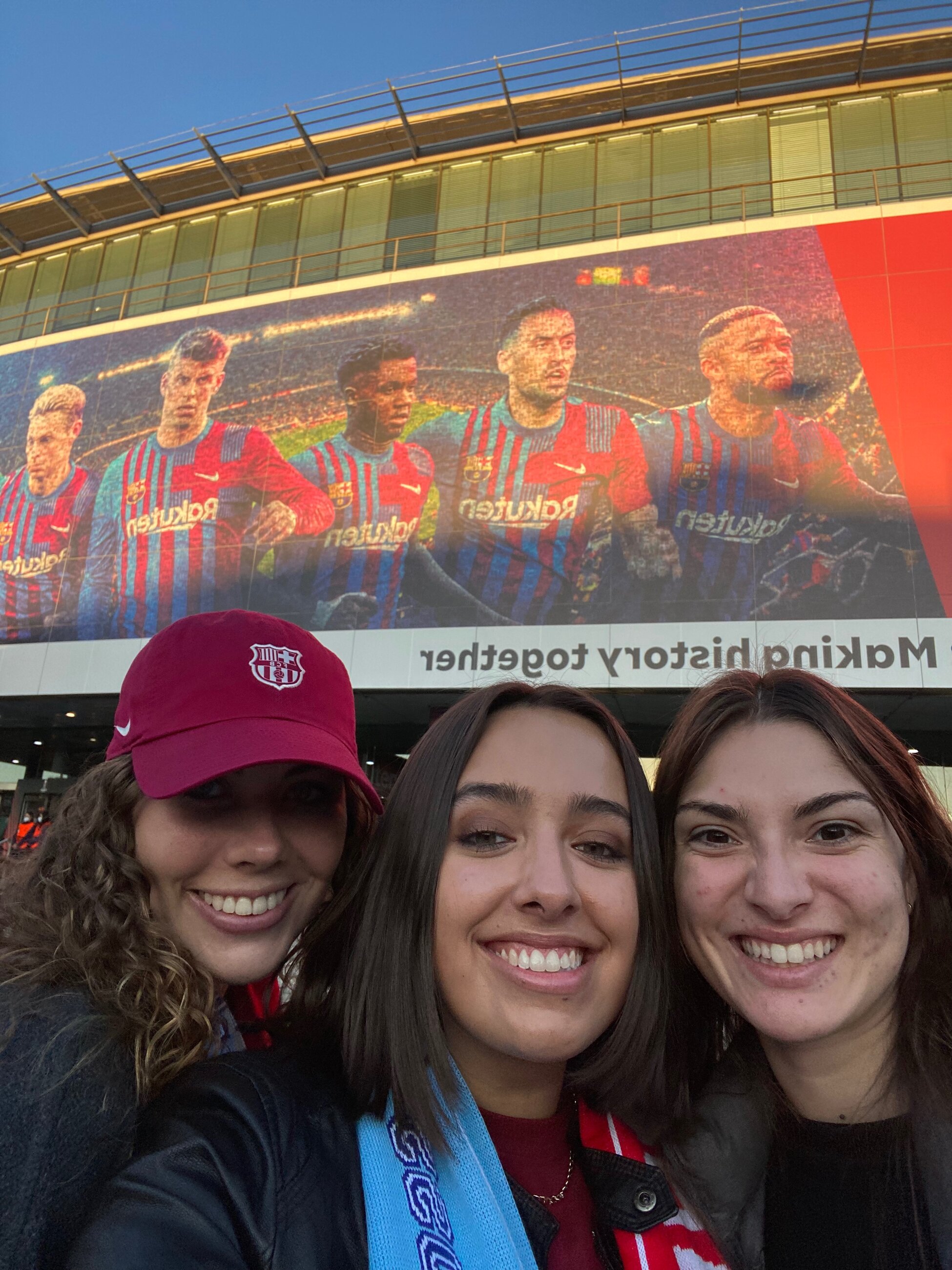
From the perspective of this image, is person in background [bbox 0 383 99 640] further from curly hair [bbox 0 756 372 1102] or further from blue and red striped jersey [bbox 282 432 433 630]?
curly hair [bbox 0 756 372 1102]

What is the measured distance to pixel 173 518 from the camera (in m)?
16.4

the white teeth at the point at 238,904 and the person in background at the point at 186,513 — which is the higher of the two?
the person in background at the point at 186,513

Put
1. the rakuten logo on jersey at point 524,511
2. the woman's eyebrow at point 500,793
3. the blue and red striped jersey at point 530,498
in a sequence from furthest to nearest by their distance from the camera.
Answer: the rakuten logo on jersey at point 524,511 → the blue and red striped jersey at point 530,498 → the woman's eyebrow at point 500,793

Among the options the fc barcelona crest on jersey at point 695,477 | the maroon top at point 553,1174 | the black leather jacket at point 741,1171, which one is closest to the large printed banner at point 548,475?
the fc barcelona crest on jersey at point 695,477

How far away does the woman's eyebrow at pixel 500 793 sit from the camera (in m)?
1.74

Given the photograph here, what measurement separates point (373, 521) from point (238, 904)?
44.2ft

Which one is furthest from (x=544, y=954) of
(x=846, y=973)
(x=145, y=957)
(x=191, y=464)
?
(x=191, y=464)

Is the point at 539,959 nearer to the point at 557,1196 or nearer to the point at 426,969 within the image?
the point at 426,969

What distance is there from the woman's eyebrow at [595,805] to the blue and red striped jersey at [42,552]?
55.3 ft

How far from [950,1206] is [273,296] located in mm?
18598

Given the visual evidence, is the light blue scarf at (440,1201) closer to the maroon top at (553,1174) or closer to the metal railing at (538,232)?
the maroon top at (553,1174)

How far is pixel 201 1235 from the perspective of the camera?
1161 mm

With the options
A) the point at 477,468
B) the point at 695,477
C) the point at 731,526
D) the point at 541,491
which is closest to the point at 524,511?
the point at 541,491

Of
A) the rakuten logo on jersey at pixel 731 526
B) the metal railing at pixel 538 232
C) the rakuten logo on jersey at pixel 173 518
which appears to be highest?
the metal railing at pixel 538 232
